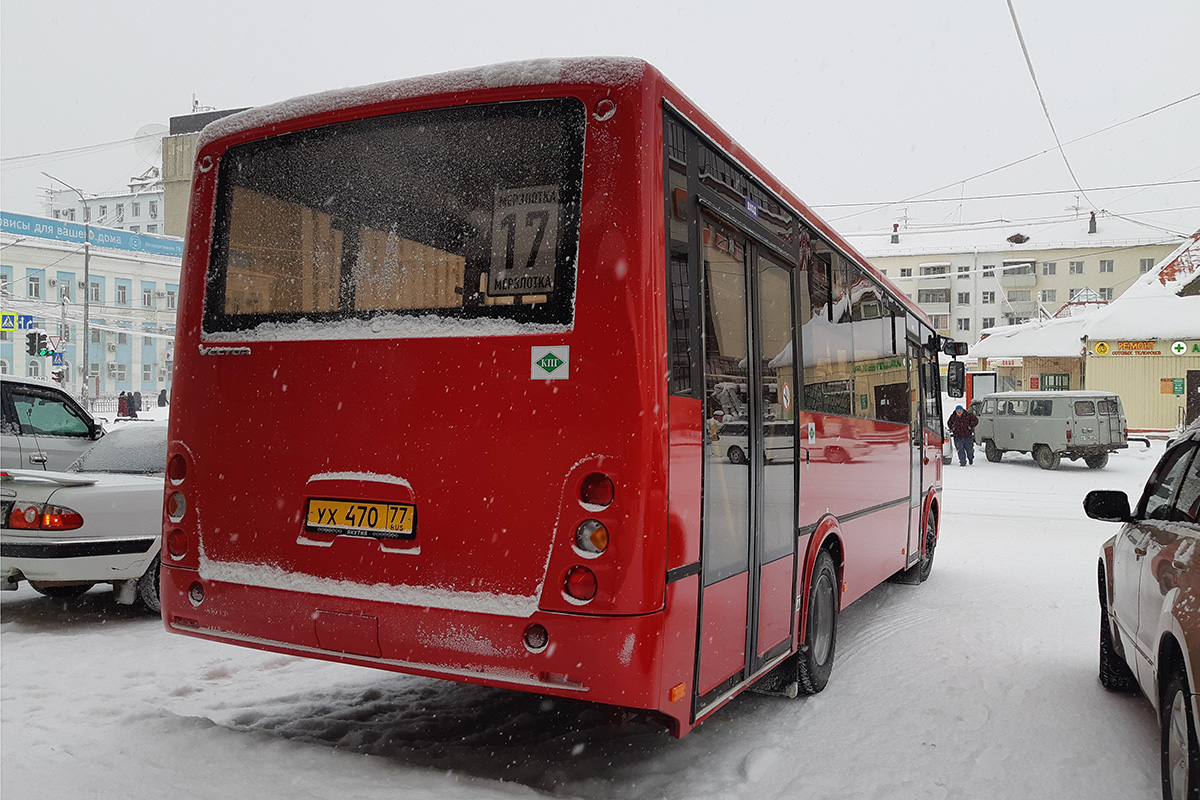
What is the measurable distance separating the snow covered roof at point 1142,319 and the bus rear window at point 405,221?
4073 centimetres

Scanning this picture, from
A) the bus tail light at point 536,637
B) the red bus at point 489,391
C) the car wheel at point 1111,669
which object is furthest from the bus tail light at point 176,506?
the car wheel at point 1111,669

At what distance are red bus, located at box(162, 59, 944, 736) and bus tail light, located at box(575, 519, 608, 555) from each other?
1cm

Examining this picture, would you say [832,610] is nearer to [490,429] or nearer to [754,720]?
[754,720]

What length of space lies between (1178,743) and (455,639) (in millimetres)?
2822

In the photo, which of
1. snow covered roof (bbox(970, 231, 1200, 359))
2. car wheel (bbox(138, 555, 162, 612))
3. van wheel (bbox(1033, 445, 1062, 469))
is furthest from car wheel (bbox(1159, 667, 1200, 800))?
snow covered roof (bbox(970, 231, 1200, 359))

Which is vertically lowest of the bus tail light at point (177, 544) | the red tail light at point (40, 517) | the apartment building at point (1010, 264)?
the red tail light at point (40, 517)

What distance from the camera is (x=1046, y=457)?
28156mm

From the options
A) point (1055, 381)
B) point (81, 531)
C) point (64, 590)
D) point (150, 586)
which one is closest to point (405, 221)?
point (81, 531)

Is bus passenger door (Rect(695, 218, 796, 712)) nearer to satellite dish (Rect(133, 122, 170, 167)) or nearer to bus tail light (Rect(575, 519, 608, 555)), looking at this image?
bus tail light (Rect(575, 519, 608, 555))

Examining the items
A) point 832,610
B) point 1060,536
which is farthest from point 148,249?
point 832,610

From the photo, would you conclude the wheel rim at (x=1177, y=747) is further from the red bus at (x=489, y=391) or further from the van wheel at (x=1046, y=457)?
the van wheel at (x=1046, y=457)

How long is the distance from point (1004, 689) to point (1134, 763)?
134cm

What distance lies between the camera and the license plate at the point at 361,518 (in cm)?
410

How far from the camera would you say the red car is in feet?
11.9
